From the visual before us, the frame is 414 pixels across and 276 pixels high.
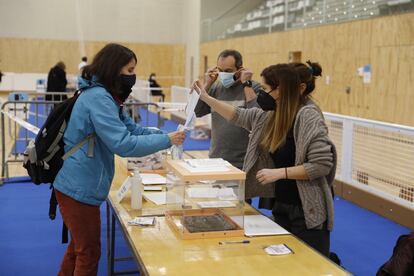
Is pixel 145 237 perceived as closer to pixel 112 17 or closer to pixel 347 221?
pixel 347 221

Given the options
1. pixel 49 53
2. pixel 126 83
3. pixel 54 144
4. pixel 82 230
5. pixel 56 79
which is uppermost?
pixel 49 53

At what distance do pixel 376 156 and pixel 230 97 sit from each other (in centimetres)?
245

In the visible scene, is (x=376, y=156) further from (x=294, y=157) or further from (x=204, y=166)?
(x=204, y=166)

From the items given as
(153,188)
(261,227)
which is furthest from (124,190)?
(261,227)

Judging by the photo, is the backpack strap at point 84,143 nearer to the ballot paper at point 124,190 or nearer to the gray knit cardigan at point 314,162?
the ballot paper at point 124,190

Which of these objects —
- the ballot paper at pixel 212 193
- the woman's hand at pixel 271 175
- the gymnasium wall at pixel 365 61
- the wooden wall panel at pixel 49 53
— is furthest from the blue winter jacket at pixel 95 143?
the wooden wall panel at pixel 49 53

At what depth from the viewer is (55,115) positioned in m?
2.50

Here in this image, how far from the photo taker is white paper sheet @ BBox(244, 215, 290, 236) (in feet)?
8.25

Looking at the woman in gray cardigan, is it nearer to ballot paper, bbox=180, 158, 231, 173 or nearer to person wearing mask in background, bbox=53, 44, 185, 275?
ballot paper, bbox=180, 158, 231, 173

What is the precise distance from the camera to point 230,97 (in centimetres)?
382

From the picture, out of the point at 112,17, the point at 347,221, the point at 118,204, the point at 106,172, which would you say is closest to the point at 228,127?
the point at 118,204

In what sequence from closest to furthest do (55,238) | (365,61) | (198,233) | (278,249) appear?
(278,249)
(198,233)
(55,238)
(365,61)

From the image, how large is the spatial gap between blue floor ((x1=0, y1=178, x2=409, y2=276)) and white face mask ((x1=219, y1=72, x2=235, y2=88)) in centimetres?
166

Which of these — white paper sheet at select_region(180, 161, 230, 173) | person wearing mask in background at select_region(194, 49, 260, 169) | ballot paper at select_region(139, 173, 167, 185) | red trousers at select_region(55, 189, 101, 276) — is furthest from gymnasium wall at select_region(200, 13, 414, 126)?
red trousers at select_region(55, 189, 101, 276)
